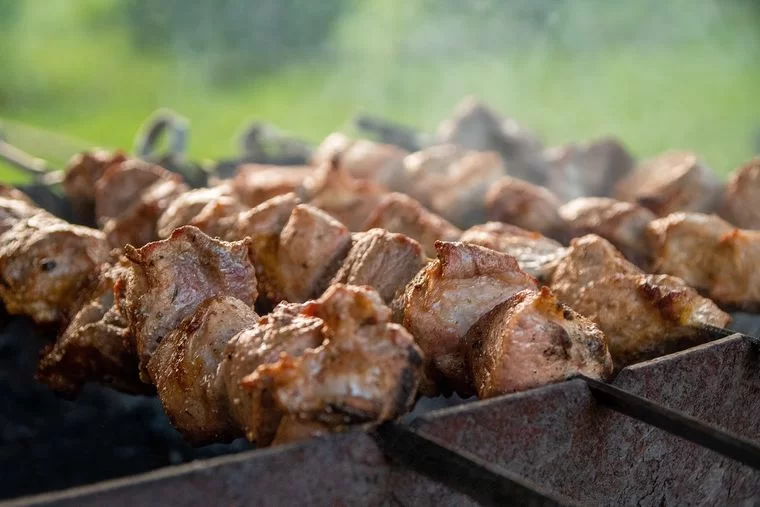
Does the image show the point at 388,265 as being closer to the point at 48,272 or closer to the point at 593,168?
the point at 48,272

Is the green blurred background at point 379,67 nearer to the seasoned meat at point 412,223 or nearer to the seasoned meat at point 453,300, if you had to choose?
the seasoned meat at point 412,223

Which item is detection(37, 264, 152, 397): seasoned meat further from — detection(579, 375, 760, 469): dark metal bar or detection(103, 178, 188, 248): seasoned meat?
detection(579, 375, 760, 469): dark metal bar

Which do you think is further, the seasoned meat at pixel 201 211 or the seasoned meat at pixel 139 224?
the seasoned meat at pixel 139 224

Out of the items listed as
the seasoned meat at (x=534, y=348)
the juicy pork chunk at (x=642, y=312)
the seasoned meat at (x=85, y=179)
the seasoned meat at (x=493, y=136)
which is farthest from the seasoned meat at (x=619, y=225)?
the seasoned meat at (x=85, y=179)

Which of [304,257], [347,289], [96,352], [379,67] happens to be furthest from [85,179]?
[379,67]

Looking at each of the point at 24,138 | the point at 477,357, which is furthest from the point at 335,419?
the point at 24,138

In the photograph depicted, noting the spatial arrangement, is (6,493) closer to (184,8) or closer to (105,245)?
(105,245)

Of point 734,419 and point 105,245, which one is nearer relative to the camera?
point 734,419
